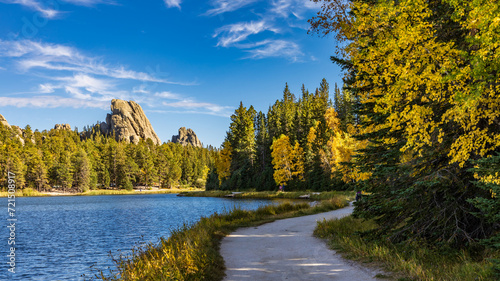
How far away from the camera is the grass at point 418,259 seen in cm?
679

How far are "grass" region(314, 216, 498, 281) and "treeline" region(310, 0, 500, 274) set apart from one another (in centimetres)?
37

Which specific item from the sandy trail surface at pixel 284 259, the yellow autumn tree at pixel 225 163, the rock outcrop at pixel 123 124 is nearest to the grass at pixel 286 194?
the yellow autumn tree at pixel 225 163

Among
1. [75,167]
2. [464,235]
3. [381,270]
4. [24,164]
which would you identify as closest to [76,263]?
[381,270]

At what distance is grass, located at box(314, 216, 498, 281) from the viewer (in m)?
6.79

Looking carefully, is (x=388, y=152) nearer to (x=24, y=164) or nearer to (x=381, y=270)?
(x=381, y=270)

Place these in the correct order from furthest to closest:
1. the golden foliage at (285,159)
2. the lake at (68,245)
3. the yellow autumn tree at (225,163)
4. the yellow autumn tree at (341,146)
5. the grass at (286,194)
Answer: the yellow autumn tree at (225,163), the golden foliage at (285,159), the grass at (286,194), the yellow autumn tree at (341,146), the lake at (68,245)

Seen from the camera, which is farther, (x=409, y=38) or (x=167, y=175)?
(x=167, y=175)

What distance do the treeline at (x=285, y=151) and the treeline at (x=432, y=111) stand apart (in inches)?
1415

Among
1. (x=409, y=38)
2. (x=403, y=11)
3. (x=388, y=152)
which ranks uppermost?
(x=403, y=11)

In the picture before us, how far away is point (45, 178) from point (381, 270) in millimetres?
108034

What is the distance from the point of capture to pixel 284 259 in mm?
9609

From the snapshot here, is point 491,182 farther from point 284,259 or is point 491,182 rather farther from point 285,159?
point 285,159

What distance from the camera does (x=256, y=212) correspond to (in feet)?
68.4

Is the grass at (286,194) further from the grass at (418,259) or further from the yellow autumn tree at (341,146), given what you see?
the grass at (418,259)
